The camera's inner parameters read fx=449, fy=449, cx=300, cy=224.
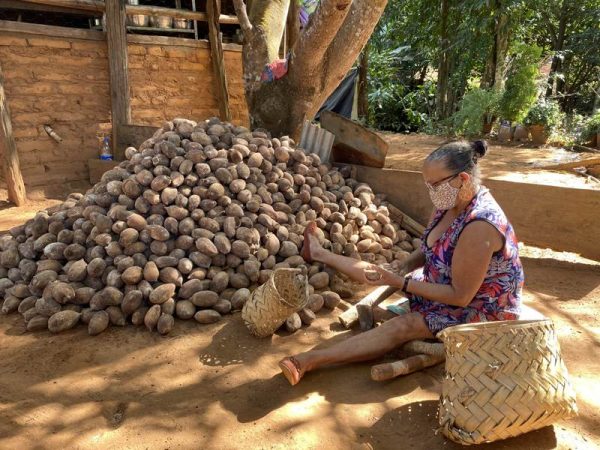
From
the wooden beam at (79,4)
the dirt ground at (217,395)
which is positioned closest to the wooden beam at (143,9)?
the wooden beam at (79,4)

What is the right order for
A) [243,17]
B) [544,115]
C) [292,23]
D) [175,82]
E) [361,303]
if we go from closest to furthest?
[361,303] → [243,17] → [175,82] → [292,23] → [544,115]

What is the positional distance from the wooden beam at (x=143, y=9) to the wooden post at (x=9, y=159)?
3.61ft

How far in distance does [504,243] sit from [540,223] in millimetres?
1969

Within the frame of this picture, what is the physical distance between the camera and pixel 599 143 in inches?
295

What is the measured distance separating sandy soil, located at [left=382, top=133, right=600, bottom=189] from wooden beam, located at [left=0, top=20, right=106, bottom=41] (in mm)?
4146

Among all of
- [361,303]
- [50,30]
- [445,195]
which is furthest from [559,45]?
[445,195]

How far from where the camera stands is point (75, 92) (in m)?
5.46

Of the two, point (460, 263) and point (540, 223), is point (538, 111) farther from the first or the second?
point (460, 263)

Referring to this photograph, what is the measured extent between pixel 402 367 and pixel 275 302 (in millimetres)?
729

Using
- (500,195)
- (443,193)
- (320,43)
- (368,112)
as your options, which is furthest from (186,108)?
(368,112)

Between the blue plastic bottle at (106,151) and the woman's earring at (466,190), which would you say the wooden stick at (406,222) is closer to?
the woman's earring at (466,190)

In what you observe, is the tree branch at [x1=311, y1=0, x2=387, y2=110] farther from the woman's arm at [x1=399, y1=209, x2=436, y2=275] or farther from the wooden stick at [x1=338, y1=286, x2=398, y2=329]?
the wooden stick at [x1=338, y1=286, x2=398, y2=329]

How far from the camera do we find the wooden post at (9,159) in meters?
4.86

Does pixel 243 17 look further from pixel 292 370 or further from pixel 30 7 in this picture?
pixel 292 370
